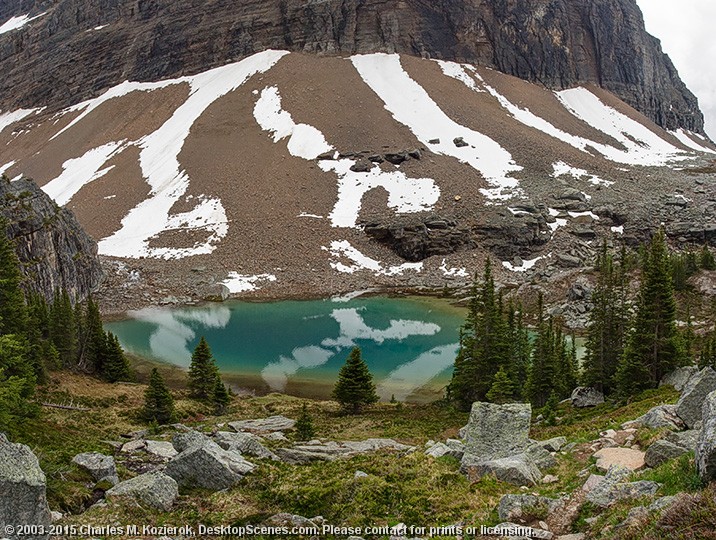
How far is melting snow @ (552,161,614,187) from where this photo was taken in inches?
3752

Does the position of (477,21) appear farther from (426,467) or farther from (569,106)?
(426,467)

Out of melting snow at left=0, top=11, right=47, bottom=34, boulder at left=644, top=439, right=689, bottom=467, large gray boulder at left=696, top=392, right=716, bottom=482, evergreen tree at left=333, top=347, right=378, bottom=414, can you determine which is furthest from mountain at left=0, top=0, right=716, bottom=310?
large gray boulder at left=696, top=392, right=716, bottom=482

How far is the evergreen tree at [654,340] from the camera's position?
2620 cm

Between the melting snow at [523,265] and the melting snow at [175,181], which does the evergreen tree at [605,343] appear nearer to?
the melting snow at [523,265]

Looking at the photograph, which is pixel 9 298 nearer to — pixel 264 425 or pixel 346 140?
pixel 264 425

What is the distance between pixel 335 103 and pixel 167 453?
338 ft

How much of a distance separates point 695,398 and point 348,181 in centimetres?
8376

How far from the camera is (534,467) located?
12820 millimetres

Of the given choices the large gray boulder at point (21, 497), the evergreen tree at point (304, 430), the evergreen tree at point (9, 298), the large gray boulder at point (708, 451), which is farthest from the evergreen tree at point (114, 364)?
the large gray boulder at point (708, 451)

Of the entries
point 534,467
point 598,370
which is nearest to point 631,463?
point 534,467

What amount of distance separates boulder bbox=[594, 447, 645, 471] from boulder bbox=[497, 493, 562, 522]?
8.57 ft

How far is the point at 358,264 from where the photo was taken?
79188mm

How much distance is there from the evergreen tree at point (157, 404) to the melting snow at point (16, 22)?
19972 cm

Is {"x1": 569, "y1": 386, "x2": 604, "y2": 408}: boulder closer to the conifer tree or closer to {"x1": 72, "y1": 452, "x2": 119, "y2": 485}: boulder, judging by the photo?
the conifer tree
